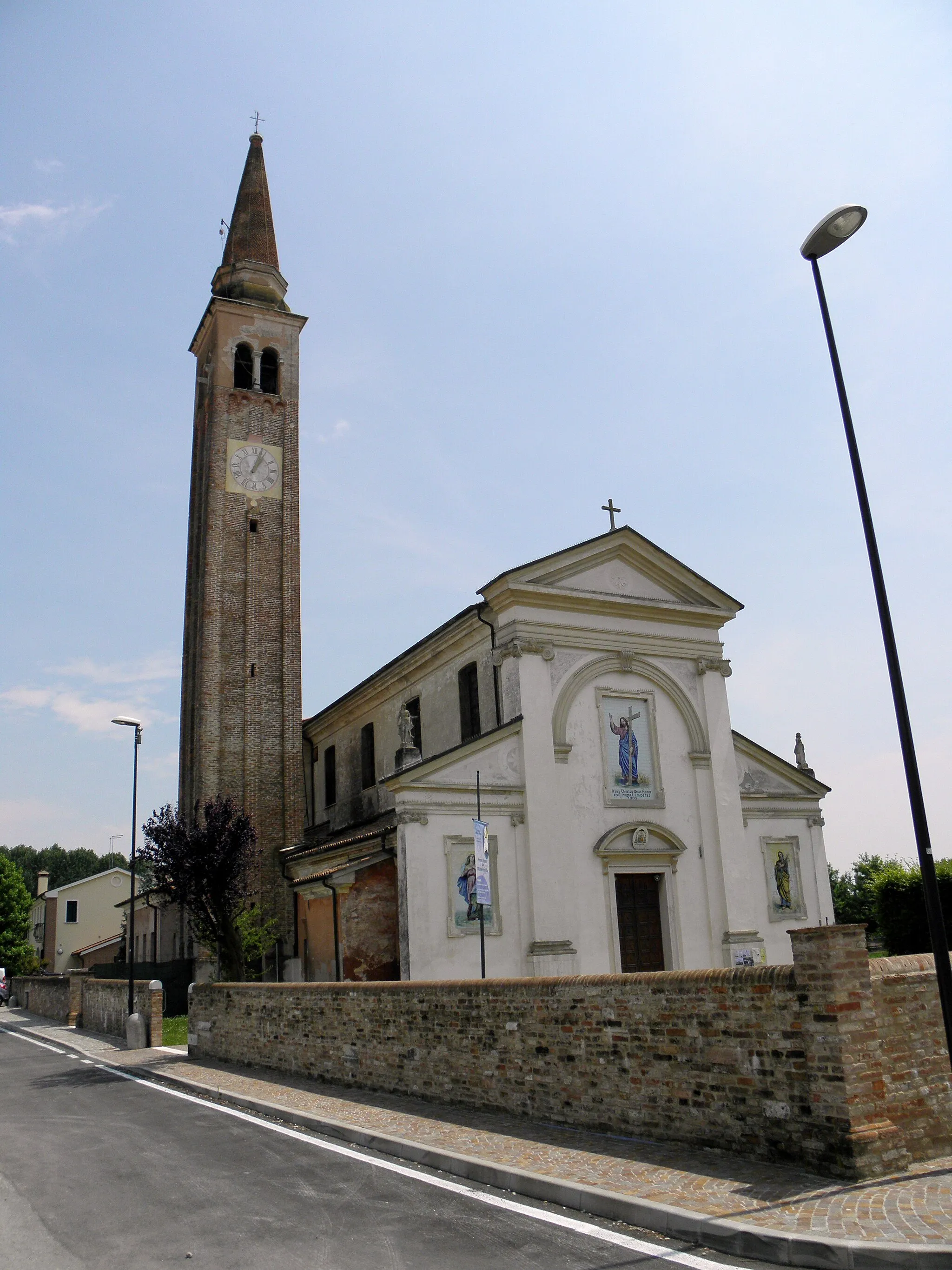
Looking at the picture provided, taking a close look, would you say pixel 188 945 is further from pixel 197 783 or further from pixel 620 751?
pixel 620 751

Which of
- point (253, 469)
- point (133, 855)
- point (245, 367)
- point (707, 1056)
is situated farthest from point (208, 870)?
point (245, 367)

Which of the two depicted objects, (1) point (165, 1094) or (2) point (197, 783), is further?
(2) point (197, 783)

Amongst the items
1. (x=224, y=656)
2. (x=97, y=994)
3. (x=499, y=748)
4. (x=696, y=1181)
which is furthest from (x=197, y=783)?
(x=696, y=1181)

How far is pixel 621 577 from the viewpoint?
23391 mm

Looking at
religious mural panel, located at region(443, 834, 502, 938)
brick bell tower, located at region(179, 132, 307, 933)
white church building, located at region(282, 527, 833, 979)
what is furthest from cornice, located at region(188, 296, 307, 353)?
religious mural panel, located at region(443, 834, 502, 938)

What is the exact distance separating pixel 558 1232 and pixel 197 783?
2306 cm

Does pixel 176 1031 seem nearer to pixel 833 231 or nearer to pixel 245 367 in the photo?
pixel 245 367

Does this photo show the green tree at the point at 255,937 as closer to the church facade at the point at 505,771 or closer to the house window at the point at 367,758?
the church facade at the point at 505,771

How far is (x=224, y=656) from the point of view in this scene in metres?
28.7

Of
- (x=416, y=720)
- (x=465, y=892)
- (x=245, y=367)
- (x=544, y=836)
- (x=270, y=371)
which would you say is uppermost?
(x=270, y=371)

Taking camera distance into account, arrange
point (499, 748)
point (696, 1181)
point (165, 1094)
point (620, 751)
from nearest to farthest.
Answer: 1. point (696, 1181)
2. point (165, 1094)
3. point (499, 748)
4. point (620, 751)

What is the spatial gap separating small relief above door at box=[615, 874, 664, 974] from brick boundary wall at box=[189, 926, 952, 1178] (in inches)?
392

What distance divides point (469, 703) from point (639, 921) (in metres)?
6.29

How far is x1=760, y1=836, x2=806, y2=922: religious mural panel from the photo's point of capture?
23.2 meters
